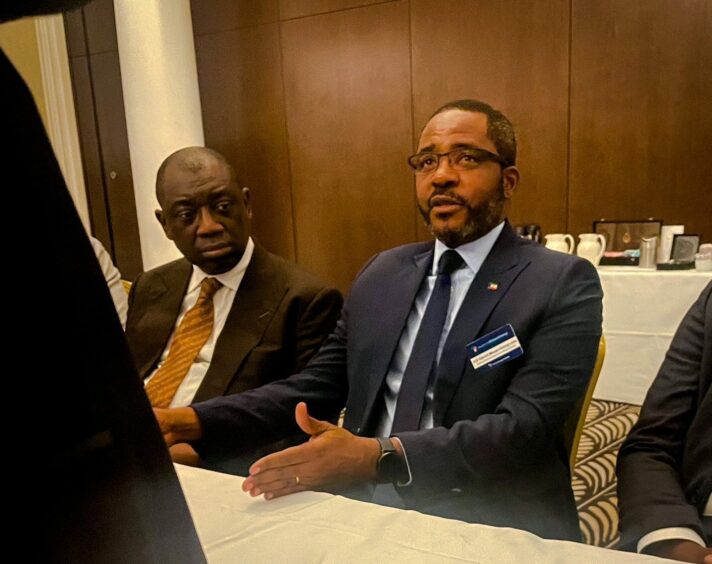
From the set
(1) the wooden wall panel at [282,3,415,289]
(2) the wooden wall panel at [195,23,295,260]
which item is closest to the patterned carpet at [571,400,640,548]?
(1) the wooden wall panel at [282,3,415,289]

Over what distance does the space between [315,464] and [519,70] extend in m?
3.55

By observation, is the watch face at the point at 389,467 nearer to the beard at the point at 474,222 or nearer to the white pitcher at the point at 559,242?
the beard at the point at 474,222

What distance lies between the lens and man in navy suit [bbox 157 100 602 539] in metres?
1.20

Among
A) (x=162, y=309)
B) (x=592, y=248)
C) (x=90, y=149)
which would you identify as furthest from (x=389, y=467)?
(x=90, y=149)

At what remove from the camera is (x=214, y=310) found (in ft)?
6.02

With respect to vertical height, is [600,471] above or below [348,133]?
below

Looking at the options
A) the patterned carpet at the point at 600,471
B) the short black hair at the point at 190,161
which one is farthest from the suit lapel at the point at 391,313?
the patterned carpet at the point at 600,471

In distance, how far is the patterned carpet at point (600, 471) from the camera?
2.14 meters

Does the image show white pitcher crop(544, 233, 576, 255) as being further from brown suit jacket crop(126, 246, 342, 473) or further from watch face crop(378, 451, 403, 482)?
watch face crop(378, 451, 403, 482)

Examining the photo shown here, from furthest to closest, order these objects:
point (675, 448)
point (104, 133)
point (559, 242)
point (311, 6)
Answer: point (104, 133) < point (311, 6) < point (559, 242) < point (675, 448)

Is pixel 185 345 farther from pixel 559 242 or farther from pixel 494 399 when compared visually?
pixel 559 242

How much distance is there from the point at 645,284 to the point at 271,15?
11.5ft

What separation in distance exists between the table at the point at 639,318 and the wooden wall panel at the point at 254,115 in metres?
2.73

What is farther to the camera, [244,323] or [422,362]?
[244,323]
